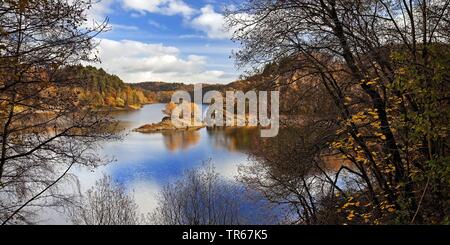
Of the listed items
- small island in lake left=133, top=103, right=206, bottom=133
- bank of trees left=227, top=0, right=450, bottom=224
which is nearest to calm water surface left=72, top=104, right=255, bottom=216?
small island in lake left=133, top=103, right=206, bottom=133

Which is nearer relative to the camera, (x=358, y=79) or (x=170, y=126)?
(x=358, y=79)

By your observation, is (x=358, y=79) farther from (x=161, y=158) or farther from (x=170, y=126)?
(x=170, y=126)

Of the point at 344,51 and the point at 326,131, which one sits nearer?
the point at 344,51

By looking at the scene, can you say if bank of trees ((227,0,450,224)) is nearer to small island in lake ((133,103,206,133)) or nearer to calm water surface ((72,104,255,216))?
calm water surface ((72,104,255,216))

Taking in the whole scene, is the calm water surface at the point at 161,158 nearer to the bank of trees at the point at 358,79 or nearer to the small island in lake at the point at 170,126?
the small island in lake at the point at 170,126

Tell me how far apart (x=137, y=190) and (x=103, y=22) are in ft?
55.9

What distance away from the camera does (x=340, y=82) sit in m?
7.89

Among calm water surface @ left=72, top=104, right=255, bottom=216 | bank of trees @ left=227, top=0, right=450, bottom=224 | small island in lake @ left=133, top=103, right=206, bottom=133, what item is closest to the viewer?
bank of trees @ left=227, top=0, right=450, bottom=224

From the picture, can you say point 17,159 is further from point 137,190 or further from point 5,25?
point 137,190

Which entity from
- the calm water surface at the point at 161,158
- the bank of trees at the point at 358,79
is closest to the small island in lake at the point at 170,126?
the calm water surface at the point at 161,158

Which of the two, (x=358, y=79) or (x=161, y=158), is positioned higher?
(x=358, y=79)

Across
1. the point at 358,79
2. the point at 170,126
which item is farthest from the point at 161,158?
the point at 358,79
